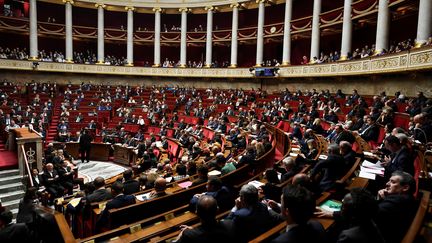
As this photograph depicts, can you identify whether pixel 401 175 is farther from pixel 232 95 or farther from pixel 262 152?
pixel 232 95

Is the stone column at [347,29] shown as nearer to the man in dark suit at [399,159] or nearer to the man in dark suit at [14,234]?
the man in dark suit at [399,159]

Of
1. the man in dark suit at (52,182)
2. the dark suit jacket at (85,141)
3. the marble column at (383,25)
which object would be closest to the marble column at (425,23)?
the marble column at (383,25)

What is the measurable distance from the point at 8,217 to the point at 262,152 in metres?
4.70

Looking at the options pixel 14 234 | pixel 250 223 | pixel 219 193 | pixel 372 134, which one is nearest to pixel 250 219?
pixel 250 223

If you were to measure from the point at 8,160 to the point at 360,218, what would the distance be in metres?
10.1

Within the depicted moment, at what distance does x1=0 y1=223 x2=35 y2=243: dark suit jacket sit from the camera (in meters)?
3.45

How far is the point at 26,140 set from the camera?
29.7 ft

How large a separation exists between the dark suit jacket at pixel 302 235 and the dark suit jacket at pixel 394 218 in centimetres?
75

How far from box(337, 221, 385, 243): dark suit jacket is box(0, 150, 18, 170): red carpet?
381 inches

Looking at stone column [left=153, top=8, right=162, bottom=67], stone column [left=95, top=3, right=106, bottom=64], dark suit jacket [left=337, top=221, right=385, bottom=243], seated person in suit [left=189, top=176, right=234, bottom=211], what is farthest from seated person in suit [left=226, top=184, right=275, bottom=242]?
stone column [left=95, top=3, right=106, bottom=64]

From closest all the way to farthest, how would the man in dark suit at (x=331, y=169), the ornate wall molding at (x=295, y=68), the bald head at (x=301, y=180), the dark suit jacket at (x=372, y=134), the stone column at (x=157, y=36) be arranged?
the bald head at (x=301, y=180) < the man in dark suit at (x=331, y=169) < the dark suit jacket at (x=372, y=134) < the ornate wall molding at (x=295, y=68) < the stone column at (x=157, y=36)

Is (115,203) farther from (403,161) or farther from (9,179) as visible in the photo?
(9,179)

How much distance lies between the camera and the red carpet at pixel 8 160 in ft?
29.0

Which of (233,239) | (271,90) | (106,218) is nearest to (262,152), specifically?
(106,218)
